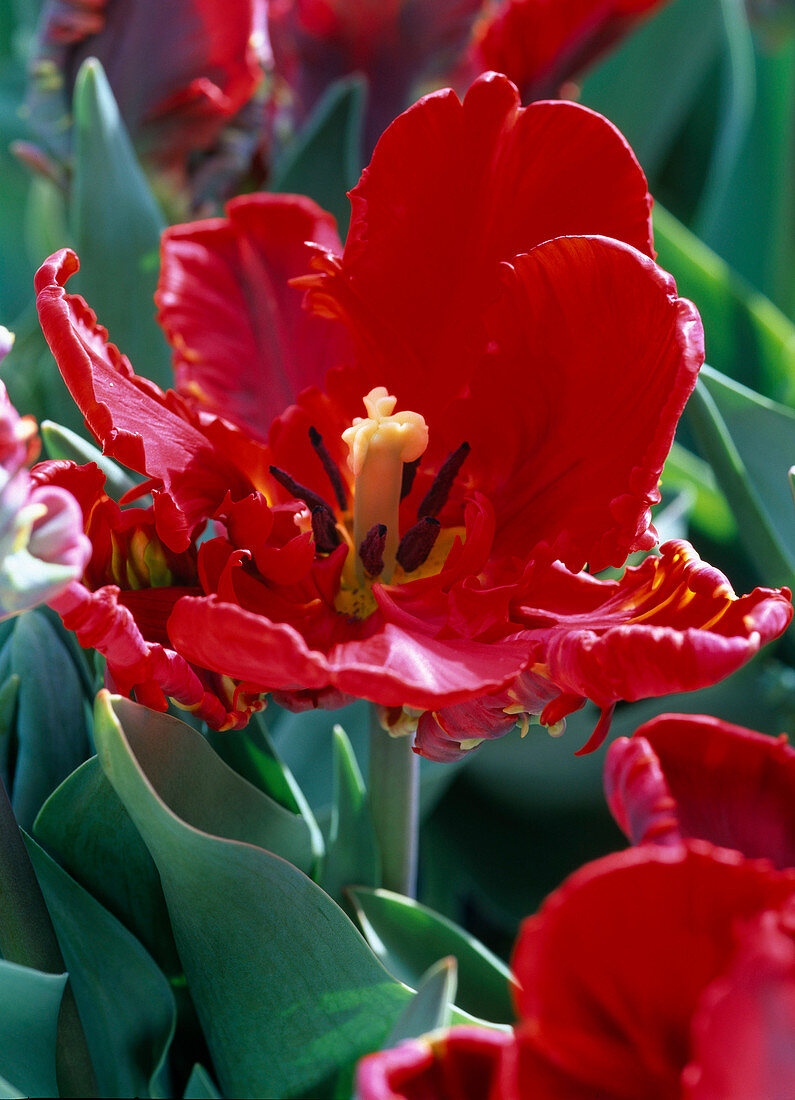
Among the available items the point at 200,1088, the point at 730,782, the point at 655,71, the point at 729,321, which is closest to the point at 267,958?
the point at 200,1088

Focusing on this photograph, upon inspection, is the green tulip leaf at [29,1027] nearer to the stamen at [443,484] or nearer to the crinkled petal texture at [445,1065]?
the crinkled petal texture at [445,1065]

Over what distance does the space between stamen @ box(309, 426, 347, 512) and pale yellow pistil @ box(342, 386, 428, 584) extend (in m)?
0.02

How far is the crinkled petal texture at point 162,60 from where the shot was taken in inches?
27.1

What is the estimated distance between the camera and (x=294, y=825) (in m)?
0.41

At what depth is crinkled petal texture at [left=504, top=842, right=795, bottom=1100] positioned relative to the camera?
22cm

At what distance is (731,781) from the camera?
0.29 metres

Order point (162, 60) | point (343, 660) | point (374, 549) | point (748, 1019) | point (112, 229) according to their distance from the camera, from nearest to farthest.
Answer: point (748, 1019) → point (343, 660) → point (374, 549) → point (112, 229) → point (162, 60)

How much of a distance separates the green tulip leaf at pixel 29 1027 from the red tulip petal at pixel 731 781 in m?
0.19

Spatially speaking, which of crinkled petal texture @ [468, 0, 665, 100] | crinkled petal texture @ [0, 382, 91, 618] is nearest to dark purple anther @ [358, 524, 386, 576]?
crinkled petal texture @ [0, 382, 91, 618]

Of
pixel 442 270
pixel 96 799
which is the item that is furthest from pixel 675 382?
pixel 96 799

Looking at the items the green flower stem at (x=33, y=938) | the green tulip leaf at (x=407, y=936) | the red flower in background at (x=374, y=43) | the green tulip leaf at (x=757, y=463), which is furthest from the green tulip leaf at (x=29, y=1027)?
the red flower in background at (x=374, y=43)

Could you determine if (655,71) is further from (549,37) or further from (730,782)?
(730,782)

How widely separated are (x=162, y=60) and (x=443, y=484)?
0.39m

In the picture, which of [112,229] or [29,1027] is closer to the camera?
[29,1027]
